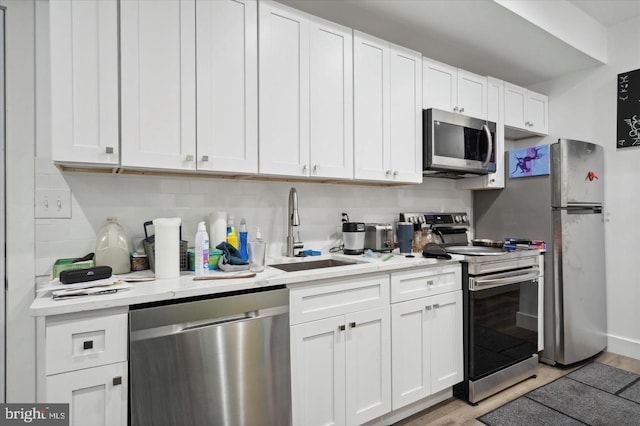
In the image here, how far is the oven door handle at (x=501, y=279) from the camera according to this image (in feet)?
7.50

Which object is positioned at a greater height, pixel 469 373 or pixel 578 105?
pixel 578 105

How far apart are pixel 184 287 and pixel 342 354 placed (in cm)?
89

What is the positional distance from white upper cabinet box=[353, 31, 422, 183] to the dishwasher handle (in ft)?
3.48

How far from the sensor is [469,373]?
2.28 metres

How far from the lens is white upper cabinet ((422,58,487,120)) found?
2.56 metres

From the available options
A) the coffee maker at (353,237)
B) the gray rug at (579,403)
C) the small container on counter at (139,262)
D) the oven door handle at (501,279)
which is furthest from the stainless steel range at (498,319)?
the small container on counter at (139,262)

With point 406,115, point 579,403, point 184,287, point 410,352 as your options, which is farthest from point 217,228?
point 579,403

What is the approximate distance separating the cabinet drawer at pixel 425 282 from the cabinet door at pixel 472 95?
1.30m

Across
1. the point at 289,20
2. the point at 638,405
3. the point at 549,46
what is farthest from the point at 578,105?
the point at 289,20

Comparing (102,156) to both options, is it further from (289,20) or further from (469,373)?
(469,373)

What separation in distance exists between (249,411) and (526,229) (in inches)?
104

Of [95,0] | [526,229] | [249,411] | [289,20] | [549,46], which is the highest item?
[549,46]

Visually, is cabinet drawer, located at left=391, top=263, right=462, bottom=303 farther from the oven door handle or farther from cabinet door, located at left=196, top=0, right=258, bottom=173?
cabinet door, located at left=196, top=0, right=258, bottom=173

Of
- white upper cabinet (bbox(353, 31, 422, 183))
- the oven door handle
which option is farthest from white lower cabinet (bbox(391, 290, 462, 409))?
white upper cabinet (bbox(353, 31, 422, 183))
